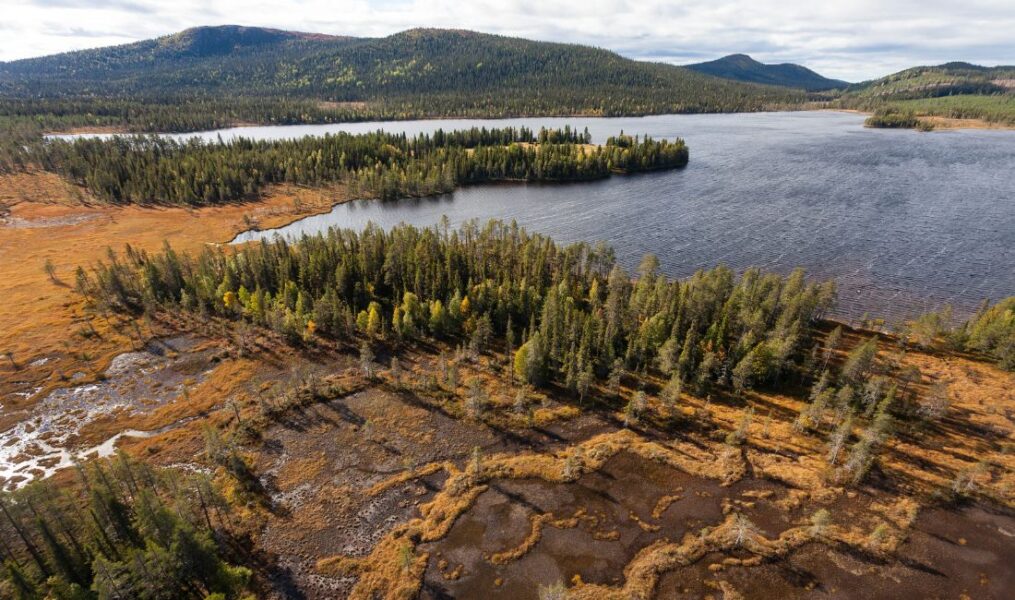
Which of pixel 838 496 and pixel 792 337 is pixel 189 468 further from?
pixel 792 337

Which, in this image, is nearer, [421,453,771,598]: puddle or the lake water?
[421,453,771,598]: puddle

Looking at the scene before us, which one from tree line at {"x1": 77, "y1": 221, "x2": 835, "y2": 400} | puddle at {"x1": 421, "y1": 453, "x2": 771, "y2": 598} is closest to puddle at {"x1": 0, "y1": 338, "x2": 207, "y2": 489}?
tree line at {"x1": 77, "y1": 221, "x2": 835, "y2": 400}

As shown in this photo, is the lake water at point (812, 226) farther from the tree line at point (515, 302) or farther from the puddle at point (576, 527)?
the puddle at point (576, 527)

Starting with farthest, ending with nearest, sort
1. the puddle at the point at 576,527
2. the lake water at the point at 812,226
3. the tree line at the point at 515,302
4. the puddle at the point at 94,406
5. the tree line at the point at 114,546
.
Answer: the lake water at the point at 812,226
the tree line at the point at 515,302
the puddle at the point at 94,406
the puddle at the point at 576,527
the tree line at the point at 114,546

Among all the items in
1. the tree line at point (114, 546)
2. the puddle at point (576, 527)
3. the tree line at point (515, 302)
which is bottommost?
the puddle at point (576, 527)

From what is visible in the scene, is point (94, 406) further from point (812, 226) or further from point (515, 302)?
point (812, 226)

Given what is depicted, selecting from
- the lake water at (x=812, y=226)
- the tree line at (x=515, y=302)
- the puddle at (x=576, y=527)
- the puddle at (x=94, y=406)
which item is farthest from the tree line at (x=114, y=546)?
the lake water at (x=812, y=226)

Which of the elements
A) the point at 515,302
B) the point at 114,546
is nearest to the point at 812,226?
the point at 515,302

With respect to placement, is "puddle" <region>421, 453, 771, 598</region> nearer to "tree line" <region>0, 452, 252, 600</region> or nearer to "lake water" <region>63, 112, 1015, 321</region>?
"tree line" <region>0, 452, 252, 600</region>
